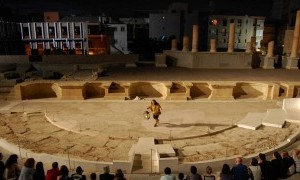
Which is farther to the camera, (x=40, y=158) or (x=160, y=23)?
(x=160, y=23)

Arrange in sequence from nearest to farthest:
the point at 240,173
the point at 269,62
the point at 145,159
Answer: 1. the point at 240,173
2. the point at 145,159
3. the point at 269,62

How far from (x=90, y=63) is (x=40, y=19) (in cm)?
3413

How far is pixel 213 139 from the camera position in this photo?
388 inches

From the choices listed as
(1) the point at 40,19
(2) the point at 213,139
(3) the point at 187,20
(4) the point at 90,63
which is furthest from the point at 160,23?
(2) the point at 213,139

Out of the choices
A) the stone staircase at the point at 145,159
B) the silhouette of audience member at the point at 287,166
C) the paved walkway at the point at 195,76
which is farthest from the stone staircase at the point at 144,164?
the paved walkway at the point at 195,76

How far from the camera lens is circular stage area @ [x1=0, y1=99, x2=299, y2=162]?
9.01 m

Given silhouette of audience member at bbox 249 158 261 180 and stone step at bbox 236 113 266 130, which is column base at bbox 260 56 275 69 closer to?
stone step at bbox 236 113 266 130

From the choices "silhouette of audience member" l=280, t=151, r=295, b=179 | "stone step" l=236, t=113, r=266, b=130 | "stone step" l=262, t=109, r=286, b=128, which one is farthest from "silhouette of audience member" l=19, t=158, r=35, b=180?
"stone step" l=262, t=109, r=286, b=128

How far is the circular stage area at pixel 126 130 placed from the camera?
9.01 meters

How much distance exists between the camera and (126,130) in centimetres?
1049

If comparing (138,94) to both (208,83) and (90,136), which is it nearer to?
(208,83)

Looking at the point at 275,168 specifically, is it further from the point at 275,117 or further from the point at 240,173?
the point at 275,117

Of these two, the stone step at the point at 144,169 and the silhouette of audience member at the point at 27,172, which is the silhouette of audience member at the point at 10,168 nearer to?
the silhouette of audience member at the point at 27,172

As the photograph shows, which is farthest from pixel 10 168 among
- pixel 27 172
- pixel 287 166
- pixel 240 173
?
pixel 287 166
